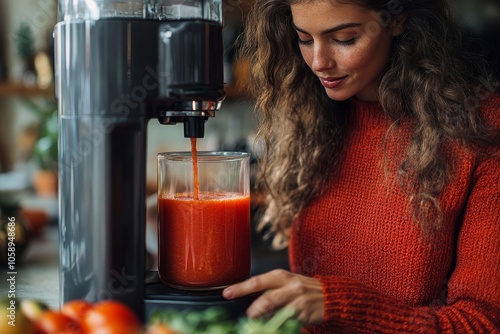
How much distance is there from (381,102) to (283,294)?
1.68 ft

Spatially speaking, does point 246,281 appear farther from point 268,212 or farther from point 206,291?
point 268,212

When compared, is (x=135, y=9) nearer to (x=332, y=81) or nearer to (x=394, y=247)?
(x=332, y=81)

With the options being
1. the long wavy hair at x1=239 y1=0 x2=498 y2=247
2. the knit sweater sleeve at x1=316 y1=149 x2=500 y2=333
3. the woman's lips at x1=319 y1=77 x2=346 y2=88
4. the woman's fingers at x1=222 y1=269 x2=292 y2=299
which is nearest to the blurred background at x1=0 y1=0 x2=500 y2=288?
the long wavy hair at x1=239 y1=0 x2=498 y2=247

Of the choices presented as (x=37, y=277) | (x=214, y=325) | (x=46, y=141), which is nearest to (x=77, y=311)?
(x=214, y=325)

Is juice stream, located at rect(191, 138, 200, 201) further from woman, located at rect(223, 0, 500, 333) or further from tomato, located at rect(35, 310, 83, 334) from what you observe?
tomato, located at rect(35, 310, 83, 334)

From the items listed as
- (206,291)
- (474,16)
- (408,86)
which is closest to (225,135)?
(474,16)

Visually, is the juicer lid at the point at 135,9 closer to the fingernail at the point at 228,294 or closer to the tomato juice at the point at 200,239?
the tomato juice at the point at 200,239

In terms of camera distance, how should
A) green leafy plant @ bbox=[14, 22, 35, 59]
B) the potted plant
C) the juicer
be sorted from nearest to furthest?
the juicer
the potted plant
green leafy plant @ bbox=[14, 22, 35, 59]

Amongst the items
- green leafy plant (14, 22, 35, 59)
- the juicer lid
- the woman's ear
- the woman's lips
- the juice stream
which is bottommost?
the juice stream

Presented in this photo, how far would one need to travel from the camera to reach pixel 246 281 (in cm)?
102

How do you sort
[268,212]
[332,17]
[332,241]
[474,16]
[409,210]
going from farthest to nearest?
1. [474,16]
2. [268,212]
3. [332,241]
4. [409,210]
5. [332,17]

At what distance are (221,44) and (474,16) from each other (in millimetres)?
2290

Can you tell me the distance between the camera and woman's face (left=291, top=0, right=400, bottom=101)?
4.10ft

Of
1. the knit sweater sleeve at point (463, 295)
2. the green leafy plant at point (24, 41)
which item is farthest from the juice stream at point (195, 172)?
the green leafy plant at point (24, 41)
